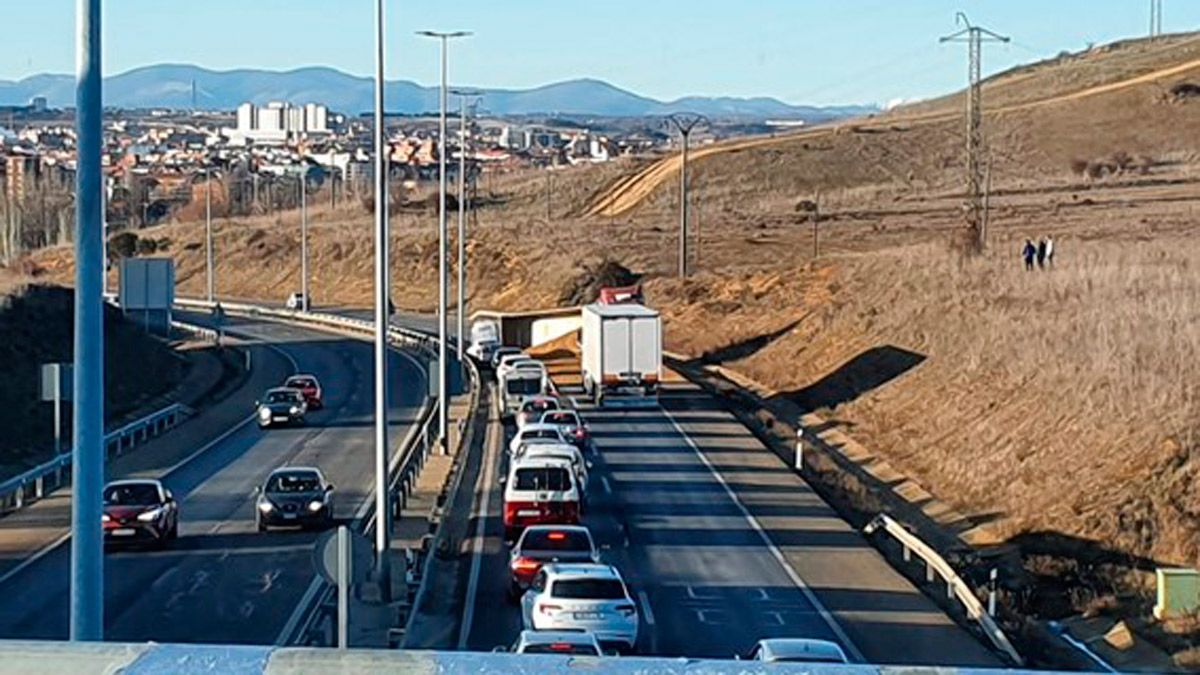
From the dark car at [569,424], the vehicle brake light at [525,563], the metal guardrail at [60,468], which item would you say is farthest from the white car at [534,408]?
the vehicle brake light at [525,563]

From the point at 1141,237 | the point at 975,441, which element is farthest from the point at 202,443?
the point at 1141,237

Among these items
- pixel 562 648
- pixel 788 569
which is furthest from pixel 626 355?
pixel 562 648

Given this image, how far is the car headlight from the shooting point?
1288 inches

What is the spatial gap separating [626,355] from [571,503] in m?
23.9

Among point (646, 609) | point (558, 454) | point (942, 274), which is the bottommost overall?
point (646, 609)

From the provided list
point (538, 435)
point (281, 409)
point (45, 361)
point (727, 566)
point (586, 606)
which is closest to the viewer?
point (586, 606)

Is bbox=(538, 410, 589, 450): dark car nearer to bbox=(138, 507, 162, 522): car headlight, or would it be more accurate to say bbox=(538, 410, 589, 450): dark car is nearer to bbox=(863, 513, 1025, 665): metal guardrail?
bbox=(863, 513, 1025, 665): metal guardrail

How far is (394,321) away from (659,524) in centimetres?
6762

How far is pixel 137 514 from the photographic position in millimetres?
32719

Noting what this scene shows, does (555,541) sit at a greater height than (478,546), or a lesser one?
greater

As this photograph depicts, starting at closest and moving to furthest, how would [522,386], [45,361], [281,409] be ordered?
[522,386], [281,409], [45,361]

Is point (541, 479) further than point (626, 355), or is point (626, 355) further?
point (626, 355)

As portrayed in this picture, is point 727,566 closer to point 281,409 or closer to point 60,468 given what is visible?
point 60,468

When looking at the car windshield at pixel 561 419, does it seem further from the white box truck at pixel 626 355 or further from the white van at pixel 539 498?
the white van at pixel 539 498
